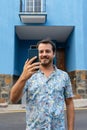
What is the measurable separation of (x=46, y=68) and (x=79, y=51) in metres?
14.8

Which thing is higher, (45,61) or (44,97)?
(45,61)

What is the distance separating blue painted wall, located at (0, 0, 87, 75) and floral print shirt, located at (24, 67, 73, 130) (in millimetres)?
14588

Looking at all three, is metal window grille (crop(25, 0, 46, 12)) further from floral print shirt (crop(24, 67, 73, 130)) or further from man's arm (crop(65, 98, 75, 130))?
floral print shirt (crop(24, 67, 73, 130))

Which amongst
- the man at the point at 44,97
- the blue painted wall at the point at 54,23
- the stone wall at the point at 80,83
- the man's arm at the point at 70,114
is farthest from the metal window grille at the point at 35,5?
the man at the point at 44,97

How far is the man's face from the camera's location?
297 cm

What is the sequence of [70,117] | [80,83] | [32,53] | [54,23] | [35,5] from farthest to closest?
[35,5]
[54,23]
[80,83]
[70,117]
[32,53]

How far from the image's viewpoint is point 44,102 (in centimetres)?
293

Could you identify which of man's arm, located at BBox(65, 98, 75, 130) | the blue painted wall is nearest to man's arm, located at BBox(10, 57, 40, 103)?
man's arm, located at BBox(65, 98, 75, 130)

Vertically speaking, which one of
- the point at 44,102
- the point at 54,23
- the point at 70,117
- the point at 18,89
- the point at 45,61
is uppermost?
the point at 54,23

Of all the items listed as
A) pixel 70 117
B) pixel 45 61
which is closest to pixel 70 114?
pixel 70 117

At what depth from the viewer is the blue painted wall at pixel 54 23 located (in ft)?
57.6

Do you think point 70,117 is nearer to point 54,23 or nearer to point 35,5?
point 54,23

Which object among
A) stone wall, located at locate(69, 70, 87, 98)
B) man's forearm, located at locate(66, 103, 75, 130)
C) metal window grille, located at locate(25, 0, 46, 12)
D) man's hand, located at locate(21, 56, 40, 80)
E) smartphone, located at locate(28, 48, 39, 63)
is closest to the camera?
man's hand, located at locate(21, 56, 40, 80)

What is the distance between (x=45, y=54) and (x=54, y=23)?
14894mm
